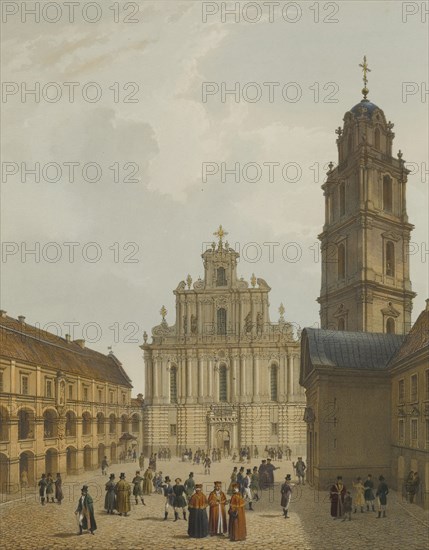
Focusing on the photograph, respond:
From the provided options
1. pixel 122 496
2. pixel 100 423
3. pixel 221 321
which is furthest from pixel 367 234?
pixel 221 321

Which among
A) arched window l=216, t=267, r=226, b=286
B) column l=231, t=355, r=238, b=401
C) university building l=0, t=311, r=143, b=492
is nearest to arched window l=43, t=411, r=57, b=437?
university building l=0, t=311, r=143, b=492

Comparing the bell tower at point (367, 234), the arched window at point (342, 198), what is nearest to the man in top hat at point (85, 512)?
the bell tower at point (367, 234)

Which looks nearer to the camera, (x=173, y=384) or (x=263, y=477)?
(x=263, y=477)

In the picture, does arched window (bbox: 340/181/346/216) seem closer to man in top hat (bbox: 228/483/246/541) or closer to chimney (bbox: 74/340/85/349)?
man in top hat (bbox: 228/483/246/541)

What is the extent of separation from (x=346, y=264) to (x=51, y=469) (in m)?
22.5

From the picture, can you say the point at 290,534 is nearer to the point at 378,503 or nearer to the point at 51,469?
the point at 378,503

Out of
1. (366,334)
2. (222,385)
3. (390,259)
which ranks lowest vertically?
(222,385)

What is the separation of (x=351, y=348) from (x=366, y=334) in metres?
1.48

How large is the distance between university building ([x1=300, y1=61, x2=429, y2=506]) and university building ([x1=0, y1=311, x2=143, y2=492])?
15.7m

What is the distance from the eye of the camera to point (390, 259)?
41.8 m

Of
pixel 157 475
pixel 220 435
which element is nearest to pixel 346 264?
pixel 157 475

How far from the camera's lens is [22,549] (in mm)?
22219

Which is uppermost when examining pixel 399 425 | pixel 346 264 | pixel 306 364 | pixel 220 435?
pixel 346 264

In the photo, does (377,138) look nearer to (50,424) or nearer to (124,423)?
(50,424)
